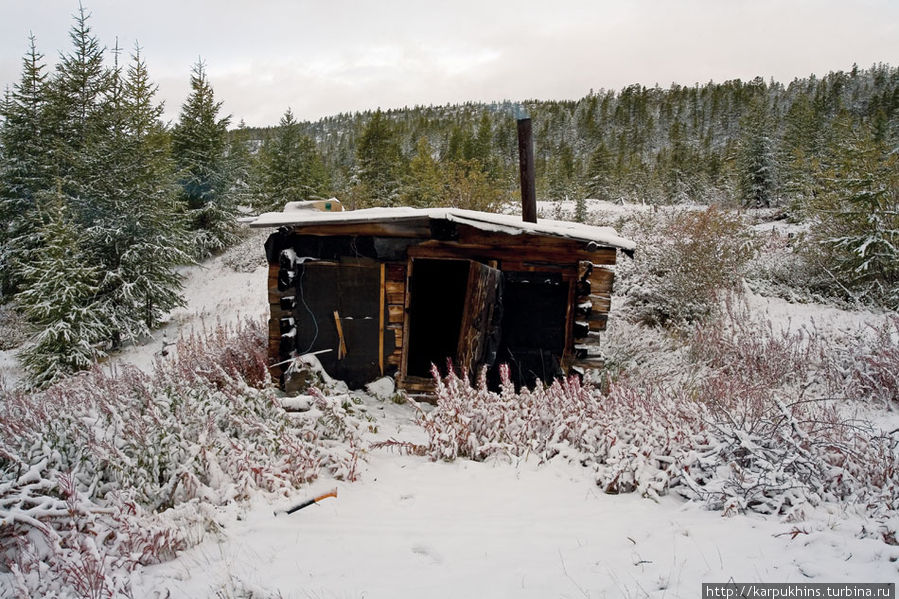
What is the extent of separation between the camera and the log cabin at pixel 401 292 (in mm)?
6680

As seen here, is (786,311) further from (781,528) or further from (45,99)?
(45,99)

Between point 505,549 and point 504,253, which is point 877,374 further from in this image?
point 505,549

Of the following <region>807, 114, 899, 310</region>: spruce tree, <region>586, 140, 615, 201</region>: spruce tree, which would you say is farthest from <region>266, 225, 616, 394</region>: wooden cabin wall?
<region>586, 140, 615, 201</region>: spruce tree

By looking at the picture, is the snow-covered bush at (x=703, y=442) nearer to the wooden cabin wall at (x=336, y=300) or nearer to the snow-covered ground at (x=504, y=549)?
the snow-covered ground at (x=504, y=549)

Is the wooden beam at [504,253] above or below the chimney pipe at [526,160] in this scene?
below

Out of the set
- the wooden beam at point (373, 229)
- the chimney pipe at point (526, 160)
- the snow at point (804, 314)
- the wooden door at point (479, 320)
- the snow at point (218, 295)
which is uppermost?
the chimney pipe at point (526, 160)

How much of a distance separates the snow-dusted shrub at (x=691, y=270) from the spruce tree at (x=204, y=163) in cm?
1687

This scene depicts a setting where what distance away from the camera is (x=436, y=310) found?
9.19m

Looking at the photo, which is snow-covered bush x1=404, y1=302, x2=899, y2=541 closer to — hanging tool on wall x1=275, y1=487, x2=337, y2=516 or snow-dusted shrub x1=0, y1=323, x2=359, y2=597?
hanging tool on wall x1=275, y1=487, x2=337, y2=516

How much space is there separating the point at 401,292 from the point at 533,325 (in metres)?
2.05

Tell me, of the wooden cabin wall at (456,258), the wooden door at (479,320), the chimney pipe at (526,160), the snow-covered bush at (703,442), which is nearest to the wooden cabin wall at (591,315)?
the wooden cabin wall at (456,258)

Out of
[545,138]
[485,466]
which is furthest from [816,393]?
[545,138]

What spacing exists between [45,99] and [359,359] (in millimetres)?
18250

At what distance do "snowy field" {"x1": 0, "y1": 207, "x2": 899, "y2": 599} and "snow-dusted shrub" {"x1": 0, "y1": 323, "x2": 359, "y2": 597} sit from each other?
22 centimetres
